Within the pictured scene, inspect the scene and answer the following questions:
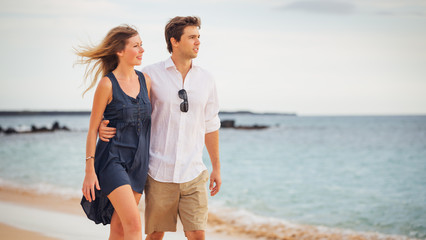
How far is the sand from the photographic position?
17.5 ft

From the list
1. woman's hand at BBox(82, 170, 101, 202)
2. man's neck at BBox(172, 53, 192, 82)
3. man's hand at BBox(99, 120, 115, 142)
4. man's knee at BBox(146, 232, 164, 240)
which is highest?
man's neck at BBox(172, 53, 192, 82)

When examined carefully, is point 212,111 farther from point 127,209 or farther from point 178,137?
point 127,209

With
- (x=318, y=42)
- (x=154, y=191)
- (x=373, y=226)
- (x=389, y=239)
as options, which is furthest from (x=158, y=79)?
(x=318, y=42)

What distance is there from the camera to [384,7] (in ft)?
110

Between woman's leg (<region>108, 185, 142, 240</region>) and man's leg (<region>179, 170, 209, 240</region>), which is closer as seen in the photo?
woman's leg (<region>108, 185, 142, 240</region>)

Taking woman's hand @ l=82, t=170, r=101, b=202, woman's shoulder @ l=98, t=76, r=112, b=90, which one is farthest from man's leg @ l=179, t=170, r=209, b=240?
woman's shoulder @ l=98, t=76, r=112, b=90

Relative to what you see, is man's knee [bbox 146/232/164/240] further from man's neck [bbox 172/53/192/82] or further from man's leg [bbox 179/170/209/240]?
man's neck [bbox 172/53/192/82]

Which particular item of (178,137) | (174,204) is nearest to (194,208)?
(174,204)

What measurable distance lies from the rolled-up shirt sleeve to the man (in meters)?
0.06

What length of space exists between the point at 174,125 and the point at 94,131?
21.4 inches

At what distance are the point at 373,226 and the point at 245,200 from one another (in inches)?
120

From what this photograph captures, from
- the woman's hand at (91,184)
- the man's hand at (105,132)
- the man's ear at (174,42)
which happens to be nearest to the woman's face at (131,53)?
the man's ear at (174,42)

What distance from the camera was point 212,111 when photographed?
329 cm

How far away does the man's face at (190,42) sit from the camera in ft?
10.2
